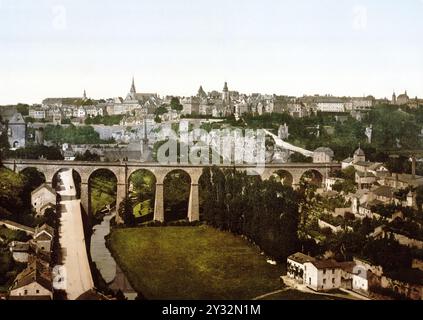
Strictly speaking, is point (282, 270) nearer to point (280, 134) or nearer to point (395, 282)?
point (395, 282)

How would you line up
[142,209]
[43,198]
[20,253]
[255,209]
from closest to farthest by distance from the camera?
1. [20,253]
2. [255,209]
3. [43,198]
4. [142,209]

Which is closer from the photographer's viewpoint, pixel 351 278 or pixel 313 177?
pixel 351 278

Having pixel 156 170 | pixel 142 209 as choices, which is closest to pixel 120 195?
pixel 142 209

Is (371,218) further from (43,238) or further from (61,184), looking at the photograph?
(61,184)

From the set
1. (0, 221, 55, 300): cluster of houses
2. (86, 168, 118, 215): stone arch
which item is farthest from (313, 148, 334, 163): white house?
(0, 221, 55, 300): cluster of houses

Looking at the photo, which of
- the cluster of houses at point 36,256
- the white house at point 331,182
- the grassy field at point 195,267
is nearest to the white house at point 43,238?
the cluster of houses at point 36,256

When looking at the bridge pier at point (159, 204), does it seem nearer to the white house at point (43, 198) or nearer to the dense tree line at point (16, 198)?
the white house at point (43, 198)
